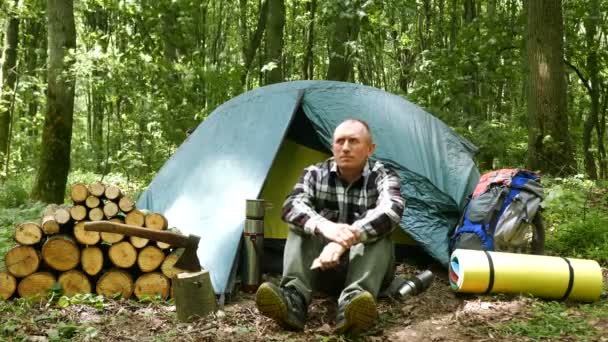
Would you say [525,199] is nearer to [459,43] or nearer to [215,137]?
[215,137]

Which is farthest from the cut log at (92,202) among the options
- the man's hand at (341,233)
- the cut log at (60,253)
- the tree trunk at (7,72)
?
the tree trunk at (7,72)

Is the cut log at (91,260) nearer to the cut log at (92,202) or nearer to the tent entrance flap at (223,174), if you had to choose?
the cut log at (92,202)

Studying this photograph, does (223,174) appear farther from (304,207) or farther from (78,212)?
(304,207)

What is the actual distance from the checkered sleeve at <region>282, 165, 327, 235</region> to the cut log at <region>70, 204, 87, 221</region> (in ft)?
4.83

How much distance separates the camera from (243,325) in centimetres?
325

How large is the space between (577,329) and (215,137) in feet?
10.4

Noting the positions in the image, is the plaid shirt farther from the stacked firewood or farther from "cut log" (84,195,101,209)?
"cut log" (84,195,101,209)

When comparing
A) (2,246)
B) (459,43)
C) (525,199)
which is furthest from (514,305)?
(459,43)

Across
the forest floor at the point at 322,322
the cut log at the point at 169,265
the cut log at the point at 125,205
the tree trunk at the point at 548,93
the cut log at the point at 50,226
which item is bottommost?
the forest floor at the point at 322,322

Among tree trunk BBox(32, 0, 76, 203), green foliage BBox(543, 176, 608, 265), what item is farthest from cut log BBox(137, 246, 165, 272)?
tree trunk BBox(32, 0, 76, 203)

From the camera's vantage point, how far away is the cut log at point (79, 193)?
376 cm

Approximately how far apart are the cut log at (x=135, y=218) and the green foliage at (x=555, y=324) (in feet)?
7.89

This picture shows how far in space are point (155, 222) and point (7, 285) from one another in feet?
3.38

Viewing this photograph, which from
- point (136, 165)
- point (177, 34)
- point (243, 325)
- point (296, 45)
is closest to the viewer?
point (243, 325)
